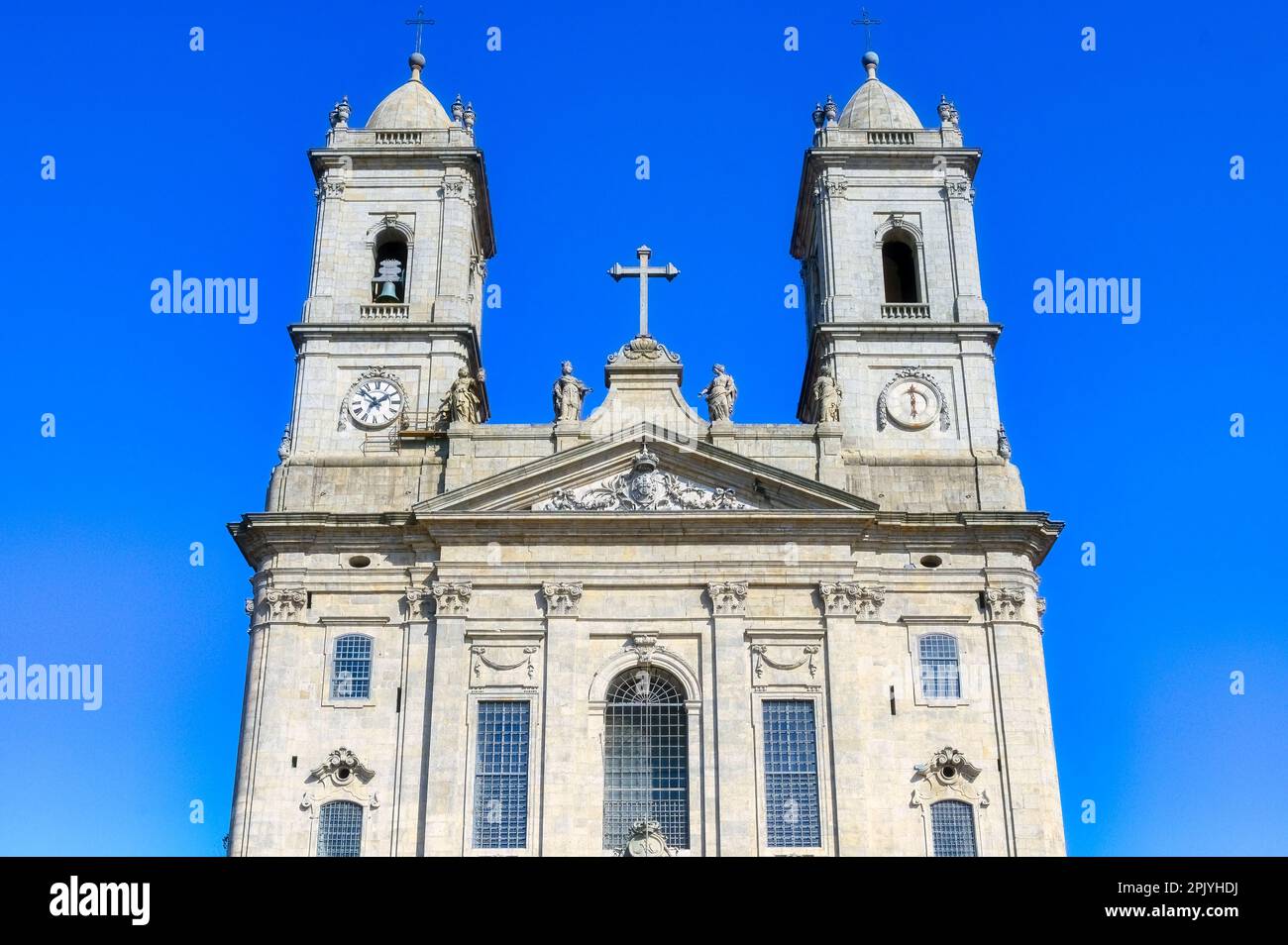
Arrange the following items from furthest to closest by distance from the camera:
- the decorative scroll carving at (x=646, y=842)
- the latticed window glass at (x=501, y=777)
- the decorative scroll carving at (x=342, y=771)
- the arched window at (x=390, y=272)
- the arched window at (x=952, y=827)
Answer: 1. the arched window at (x=390, y=272)
2. the decorative scroll carving at (x=342, y=771)
3. the arched window at (x=952, y=827)
4. the latticed window glass at (x=501, y=777)
5. the decorative scroll carving at (x=646, y=842)

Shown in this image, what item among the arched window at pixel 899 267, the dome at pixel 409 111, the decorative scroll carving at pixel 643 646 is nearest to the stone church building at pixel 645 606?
the decorative scroll carving at pixel 643 646

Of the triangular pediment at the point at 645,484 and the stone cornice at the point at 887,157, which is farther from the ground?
the stone cornice at the point at 887,157

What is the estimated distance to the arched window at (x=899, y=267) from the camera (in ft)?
132

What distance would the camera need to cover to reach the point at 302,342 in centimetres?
3853

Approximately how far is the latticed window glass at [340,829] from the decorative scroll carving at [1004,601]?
14.2 meters

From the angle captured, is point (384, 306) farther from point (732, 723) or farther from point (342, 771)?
point (732, 723)

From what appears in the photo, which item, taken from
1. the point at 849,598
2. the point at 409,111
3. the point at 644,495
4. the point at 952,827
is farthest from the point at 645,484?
the point at 409,111

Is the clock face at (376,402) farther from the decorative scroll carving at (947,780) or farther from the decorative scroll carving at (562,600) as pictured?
the decorative scroll carving at (947,780)

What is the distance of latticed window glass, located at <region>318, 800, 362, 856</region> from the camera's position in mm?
32625

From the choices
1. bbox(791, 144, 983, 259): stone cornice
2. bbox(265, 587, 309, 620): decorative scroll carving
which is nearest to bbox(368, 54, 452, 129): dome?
bbox(791, 144, 983, 259): stone cornice

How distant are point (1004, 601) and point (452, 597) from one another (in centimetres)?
1202

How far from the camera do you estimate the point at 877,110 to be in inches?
1661

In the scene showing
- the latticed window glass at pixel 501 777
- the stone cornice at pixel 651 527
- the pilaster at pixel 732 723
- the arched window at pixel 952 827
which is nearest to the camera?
the pilaster at pixel 732 723
